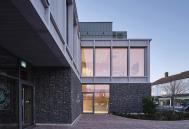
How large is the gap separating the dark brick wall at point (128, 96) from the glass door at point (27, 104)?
15.5 meters

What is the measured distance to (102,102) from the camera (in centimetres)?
3241

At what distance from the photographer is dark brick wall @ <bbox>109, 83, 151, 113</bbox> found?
104 ft

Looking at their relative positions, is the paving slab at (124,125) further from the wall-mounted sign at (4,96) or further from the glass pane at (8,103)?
the wall-mounted sign at (4,96)

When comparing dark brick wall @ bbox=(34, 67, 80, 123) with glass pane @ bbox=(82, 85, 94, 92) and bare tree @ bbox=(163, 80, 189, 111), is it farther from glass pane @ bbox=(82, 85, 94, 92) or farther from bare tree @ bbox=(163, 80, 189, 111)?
bare tree @ bbox=(163, 80, 189, 111)

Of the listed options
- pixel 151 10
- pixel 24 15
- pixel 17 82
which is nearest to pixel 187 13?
pixel 151 10

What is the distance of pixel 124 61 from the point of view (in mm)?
32656

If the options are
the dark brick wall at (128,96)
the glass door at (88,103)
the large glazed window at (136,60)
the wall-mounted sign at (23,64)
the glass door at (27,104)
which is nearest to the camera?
the wall-mounted sign at (23,64)

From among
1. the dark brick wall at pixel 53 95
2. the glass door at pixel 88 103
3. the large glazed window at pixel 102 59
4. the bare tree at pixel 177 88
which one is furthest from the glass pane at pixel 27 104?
the bare tree at pixel 177 88

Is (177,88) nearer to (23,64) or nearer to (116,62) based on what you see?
(116,62)

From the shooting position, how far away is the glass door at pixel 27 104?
1548 cm

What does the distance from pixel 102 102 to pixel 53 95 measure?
47.9 ft

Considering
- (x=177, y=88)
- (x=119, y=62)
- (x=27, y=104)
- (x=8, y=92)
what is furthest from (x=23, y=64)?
(x=177, y=88)

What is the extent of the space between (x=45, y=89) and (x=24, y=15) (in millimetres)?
11009

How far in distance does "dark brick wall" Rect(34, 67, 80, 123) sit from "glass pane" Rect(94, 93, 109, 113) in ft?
46.7
